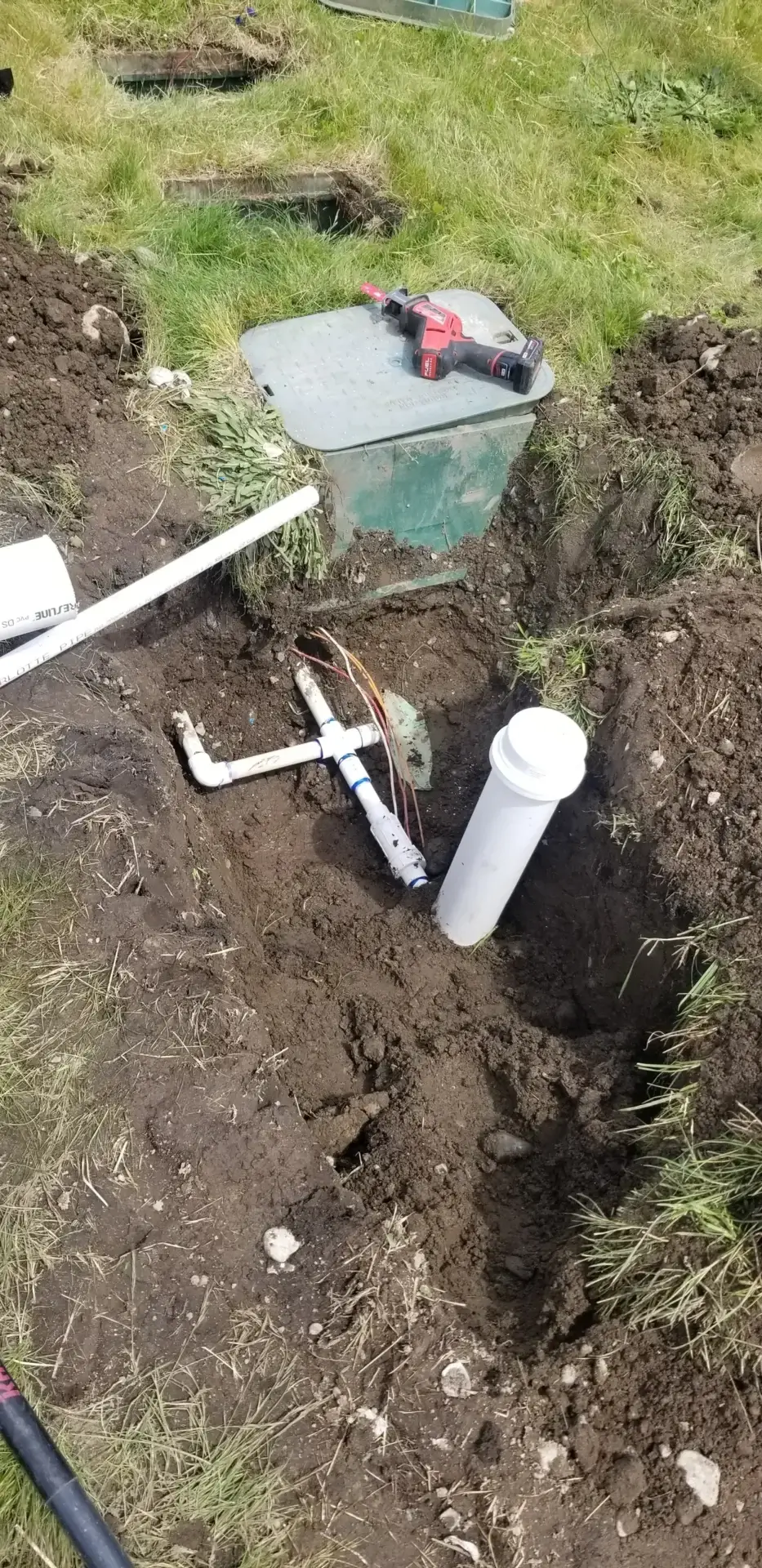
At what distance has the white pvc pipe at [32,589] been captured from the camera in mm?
2398

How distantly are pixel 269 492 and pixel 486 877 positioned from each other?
4.67ft

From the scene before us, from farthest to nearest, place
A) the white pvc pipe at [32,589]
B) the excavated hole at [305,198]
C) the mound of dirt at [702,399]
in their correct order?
the excavated hole at [305,198], the mound of dirt at [702,399], the white pvc pipe at [32,589]

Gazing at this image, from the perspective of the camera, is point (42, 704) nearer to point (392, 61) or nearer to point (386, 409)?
point (386, 409)

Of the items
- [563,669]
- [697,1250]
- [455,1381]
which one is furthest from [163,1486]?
[563,669]

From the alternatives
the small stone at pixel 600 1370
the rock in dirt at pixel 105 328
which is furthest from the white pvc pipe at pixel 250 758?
the small stone at pixel 600 1370

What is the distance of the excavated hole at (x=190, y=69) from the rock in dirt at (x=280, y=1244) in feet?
16.1

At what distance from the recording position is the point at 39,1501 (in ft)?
5.01

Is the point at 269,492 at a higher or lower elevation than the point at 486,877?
higher

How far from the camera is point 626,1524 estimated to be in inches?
62.6

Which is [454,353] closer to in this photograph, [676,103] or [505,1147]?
[505,1147]

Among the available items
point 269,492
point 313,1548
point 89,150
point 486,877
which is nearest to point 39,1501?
point 313,1548

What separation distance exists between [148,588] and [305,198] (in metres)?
2.59

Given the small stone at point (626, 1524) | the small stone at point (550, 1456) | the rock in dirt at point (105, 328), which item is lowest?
the small stone at point (550, 1456)

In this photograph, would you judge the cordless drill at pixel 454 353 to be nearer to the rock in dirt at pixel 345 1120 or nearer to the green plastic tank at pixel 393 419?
the green plastic tank at pixel 393 419
